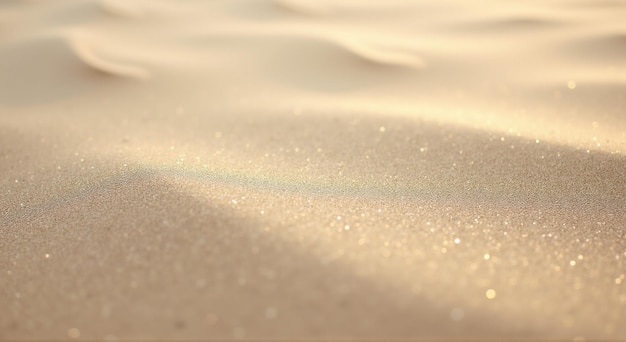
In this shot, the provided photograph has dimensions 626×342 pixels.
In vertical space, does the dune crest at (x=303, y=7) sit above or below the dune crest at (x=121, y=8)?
above

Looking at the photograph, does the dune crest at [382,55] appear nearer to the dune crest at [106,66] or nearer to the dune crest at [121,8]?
the dune crest at [106,66]

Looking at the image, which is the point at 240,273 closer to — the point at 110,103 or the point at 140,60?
the point at 110,103

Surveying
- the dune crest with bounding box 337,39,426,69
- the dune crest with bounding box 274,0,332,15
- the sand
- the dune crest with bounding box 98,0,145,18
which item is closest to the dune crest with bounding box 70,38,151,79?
the sand

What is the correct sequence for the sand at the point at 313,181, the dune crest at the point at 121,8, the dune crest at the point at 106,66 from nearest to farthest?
the sand at the point at 313,181, the dune crest at the point at 106,66, the dune crest at the point at 121,8

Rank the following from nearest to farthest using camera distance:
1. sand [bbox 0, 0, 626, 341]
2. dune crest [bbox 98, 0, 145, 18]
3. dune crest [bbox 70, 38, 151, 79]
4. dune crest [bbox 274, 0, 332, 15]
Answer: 1. sand [bbox 0, 0, 626, 341]
2. dune crest [bbox 70, 38, 151, 79]
3. dune crest [bbox 98, 0, 145, 18]
4. dune crest [bbox 274, 0, 332, 15]

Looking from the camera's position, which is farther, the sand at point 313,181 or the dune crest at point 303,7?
the dune crest at point 303,7

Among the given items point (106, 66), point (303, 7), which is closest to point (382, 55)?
point (303, 7)

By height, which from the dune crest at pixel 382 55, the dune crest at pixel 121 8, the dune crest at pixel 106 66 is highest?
the dune crest at pixel 382 55

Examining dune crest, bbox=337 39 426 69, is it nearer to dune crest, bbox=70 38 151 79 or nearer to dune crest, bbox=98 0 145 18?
dune crest, bbox=70 38 151 79

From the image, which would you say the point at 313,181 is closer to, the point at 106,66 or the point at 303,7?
the point at 106,66

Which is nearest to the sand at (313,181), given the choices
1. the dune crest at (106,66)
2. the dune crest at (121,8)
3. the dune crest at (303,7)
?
the dune crest at (106,66)
